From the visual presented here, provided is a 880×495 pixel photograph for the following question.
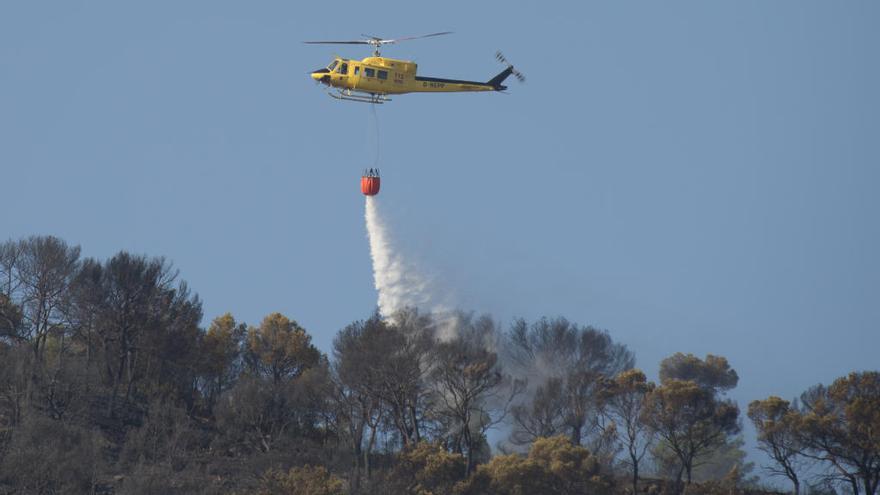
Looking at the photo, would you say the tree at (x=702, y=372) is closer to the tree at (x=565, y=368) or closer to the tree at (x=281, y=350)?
the tree at (x=565, y=368)

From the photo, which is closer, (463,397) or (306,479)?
(306,479)

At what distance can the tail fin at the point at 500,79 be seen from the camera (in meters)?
104

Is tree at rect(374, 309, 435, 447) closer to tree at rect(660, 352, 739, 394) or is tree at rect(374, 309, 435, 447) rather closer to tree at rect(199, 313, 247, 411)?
tree at rect(199, 313, 247, 411)

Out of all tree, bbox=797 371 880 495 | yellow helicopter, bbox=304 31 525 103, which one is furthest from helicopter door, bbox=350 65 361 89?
tree, bbox=797 371 880 495

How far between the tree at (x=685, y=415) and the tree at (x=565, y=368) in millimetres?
4314

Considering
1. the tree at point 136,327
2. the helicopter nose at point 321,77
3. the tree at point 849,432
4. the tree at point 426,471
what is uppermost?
the helicopter nose at point 321,77

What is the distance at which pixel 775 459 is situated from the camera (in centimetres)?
8969

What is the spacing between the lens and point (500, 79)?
341ft

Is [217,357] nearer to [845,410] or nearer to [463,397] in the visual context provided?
[463,397]

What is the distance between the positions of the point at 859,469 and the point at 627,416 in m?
11.7

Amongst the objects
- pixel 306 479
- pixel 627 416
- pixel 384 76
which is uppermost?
pixel 384 76

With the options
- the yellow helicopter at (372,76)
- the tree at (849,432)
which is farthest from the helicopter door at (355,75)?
the tree at (849,432)

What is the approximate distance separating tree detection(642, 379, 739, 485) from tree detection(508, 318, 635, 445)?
431cm

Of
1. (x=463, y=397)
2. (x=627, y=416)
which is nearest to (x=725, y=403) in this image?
(x=627, y=416)
